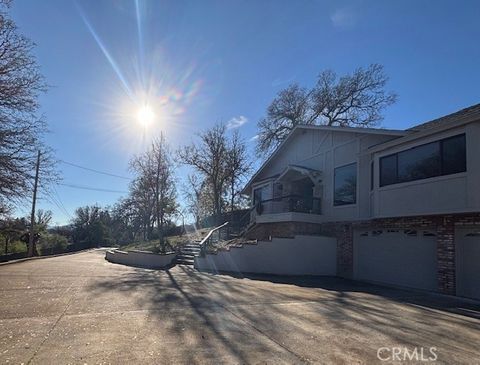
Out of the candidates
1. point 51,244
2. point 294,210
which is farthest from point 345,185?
point 51,244

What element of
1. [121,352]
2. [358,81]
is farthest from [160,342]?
[358,81]

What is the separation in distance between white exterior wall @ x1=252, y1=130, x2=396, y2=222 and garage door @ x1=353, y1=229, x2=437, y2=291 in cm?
119

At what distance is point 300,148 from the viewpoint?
67.5ft

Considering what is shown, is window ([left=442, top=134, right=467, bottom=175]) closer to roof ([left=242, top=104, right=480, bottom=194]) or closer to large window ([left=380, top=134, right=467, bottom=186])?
large window ([left=380, top=134, right=467, bottom=186])

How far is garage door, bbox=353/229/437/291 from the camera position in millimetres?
12266

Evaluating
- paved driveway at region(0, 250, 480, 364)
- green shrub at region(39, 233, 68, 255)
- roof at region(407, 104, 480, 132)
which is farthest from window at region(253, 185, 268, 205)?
green shrub at region(39, 233, 68, 255)

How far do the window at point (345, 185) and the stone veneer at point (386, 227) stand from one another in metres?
1.05

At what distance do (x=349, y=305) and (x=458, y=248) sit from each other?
17.7 feet

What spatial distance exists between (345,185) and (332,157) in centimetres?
173

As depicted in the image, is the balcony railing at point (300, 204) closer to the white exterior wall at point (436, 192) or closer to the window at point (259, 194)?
the window at point (259, 194)

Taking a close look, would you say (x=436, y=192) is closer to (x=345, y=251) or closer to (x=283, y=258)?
(x=345, y=251)

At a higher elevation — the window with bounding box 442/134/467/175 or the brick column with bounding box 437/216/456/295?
the window with bounding box 442/134/467/175

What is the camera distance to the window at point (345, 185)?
16.0 meters

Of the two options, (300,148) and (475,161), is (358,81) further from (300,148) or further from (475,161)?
(475,161)
